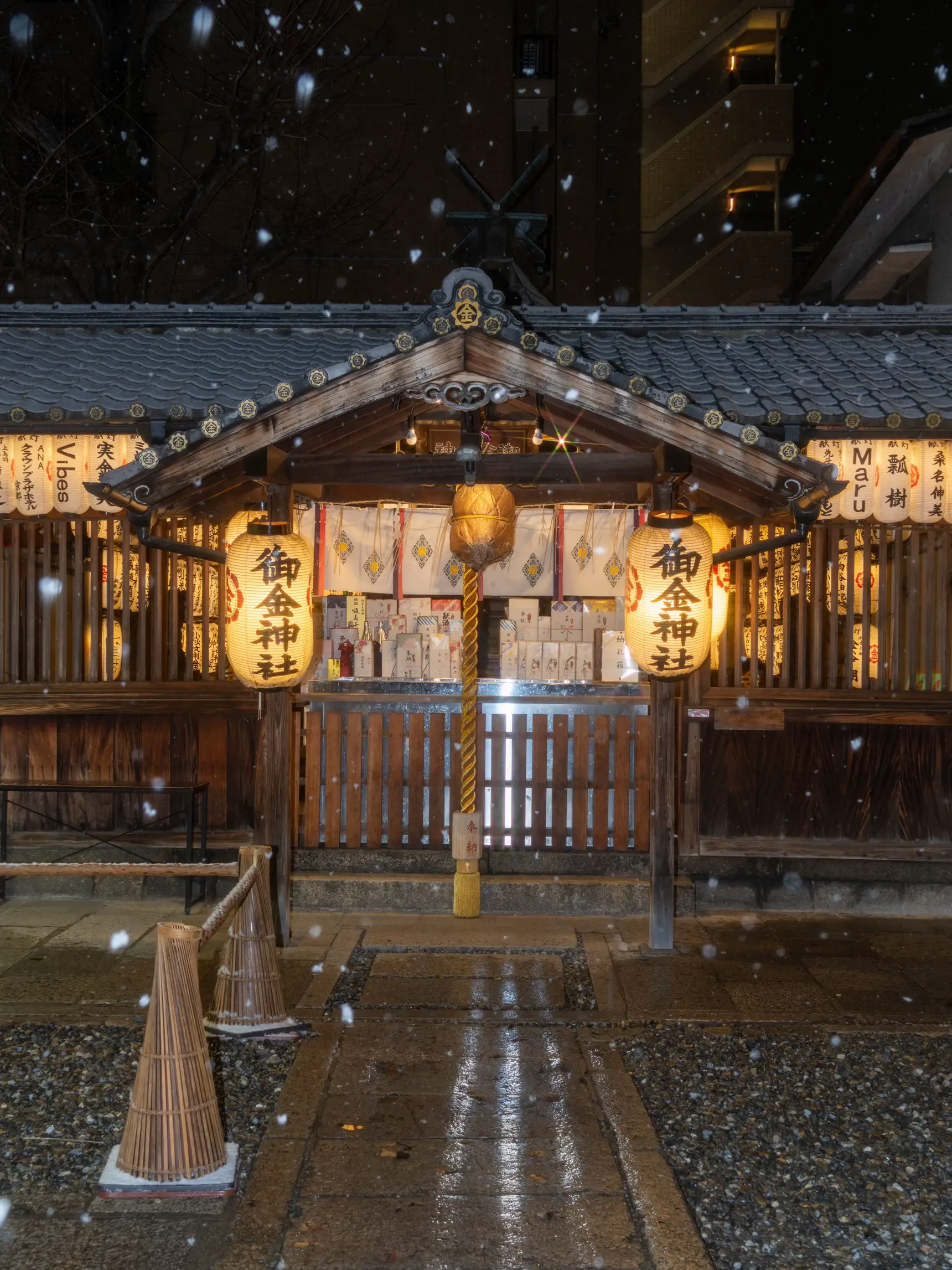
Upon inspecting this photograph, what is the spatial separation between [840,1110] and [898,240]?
1341 cm

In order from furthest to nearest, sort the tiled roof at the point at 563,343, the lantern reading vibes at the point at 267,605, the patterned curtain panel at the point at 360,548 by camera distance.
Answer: the patterned curtain panel at the point at 360,548 → the tiled roof at the point at 563,343 → the lantern reading vibes at the point at 267,605

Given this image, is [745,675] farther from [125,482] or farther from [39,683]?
[39,683]

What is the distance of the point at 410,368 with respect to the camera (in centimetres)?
752

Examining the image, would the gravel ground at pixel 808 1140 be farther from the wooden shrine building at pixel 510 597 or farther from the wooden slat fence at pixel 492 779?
the wooden slat fence at pixel 492 779

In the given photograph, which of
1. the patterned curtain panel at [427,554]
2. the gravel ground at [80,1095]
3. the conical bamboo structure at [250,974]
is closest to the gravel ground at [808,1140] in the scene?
the gravel ground at [80,1095]

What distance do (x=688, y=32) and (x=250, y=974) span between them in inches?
1191

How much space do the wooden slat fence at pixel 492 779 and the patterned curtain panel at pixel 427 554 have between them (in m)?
1.61

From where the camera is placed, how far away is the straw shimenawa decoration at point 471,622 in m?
8.98

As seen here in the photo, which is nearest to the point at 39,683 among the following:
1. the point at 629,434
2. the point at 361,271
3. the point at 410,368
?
the point at 410,368

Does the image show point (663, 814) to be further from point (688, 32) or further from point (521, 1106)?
point (688, 32)

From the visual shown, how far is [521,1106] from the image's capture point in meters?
5.93

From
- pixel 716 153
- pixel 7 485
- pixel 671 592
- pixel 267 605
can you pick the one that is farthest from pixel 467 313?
pixel 716 153

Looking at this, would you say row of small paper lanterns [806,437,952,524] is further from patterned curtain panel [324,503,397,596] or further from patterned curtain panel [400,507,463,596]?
patterned curtain panel [324,503,397,596]

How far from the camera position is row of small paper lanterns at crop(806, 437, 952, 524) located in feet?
30.8
